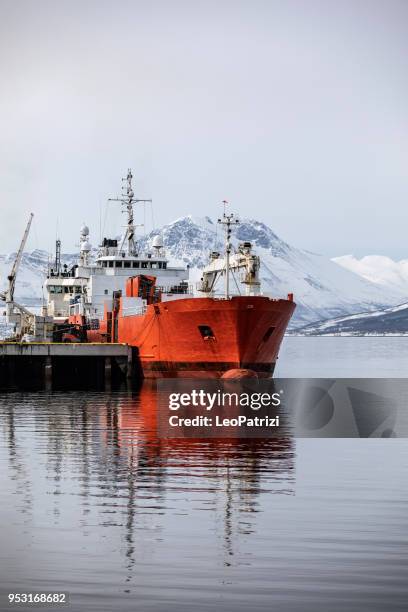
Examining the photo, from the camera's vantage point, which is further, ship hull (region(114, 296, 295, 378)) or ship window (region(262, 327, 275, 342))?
ship window (region(262, 327, 275, 342))

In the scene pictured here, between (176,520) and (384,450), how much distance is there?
12.4 m

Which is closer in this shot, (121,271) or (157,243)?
(121,271)

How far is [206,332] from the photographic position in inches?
2228

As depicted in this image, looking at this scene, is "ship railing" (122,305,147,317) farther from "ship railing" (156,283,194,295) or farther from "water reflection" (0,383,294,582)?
"water reflection" (0,383,294,582)

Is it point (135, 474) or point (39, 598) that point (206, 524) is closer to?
point (39, 598)

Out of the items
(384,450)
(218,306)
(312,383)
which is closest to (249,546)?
(384,450)

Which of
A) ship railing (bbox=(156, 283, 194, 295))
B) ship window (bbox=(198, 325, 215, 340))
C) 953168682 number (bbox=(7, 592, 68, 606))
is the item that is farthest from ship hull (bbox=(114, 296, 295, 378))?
953168682 number (bbox=(7, 592, 68, 606))

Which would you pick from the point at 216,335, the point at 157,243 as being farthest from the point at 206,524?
the point at 157,243

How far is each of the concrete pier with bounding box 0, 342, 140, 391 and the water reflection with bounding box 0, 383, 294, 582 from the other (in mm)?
23565

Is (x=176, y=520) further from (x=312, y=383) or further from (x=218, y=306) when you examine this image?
(x=312, y=383)

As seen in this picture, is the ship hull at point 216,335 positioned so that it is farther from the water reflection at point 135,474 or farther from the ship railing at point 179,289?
the water reflection at point 135,474

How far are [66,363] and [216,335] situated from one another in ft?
42.0

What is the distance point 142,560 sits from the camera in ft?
54.1

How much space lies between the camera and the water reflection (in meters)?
19.5
